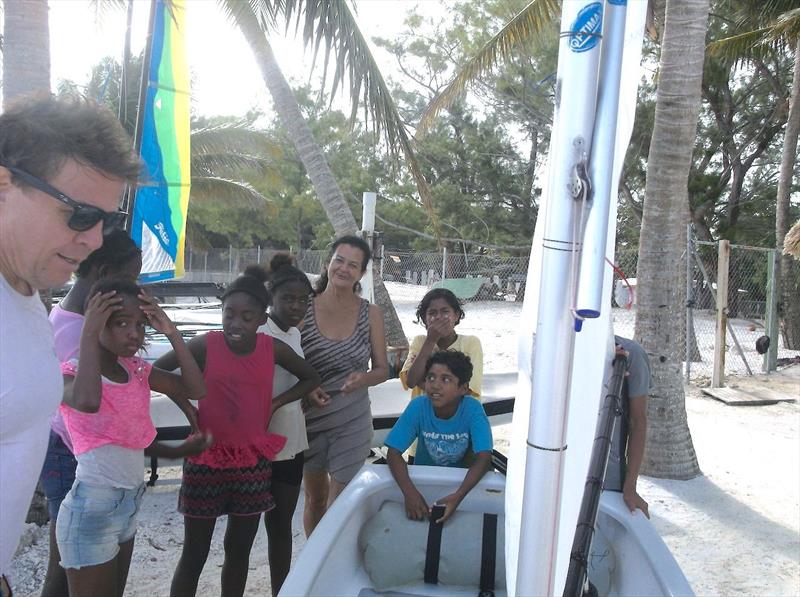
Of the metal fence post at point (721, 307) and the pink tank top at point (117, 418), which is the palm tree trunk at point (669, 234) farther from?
the pink tank top at point (117, 418)

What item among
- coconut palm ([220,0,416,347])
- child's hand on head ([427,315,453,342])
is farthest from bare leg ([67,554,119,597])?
coconut palm ([220,0,416,347])

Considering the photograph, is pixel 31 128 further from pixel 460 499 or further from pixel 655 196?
pixel 655 196

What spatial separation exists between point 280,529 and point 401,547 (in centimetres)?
75

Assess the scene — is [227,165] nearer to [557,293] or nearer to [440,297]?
[440,297]

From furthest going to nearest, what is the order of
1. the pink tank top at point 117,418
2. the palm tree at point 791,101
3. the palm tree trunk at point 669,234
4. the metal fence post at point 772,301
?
the palm tree at point 791,101
the metal fence post at point 772,301
the palm tree trunk at point 669,234
the pink tank top at point 117,418

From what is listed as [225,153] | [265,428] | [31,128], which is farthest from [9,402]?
[225,153]

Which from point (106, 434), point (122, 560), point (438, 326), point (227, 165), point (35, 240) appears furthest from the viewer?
point (227, 165)

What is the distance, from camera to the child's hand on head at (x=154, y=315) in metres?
2.52

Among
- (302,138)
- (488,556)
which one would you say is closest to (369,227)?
(302,138)

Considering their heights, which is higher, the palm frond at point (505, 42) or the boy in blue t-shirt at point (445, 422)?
the palm frond at point (505, 42)

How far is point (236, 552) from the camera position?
116 inches

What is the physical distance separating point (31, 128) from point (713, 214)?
26.9m

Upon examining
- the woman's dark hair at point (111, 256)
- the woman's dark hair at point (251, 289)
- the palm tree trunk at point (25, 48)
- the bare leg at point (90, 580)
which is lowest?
the bare leg at point (90, 580)

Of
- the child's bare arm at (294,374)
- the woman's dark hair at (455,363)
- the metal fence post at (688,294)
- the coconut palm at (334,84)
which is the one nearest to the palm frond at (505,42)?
the coconut palm at (334,84)
